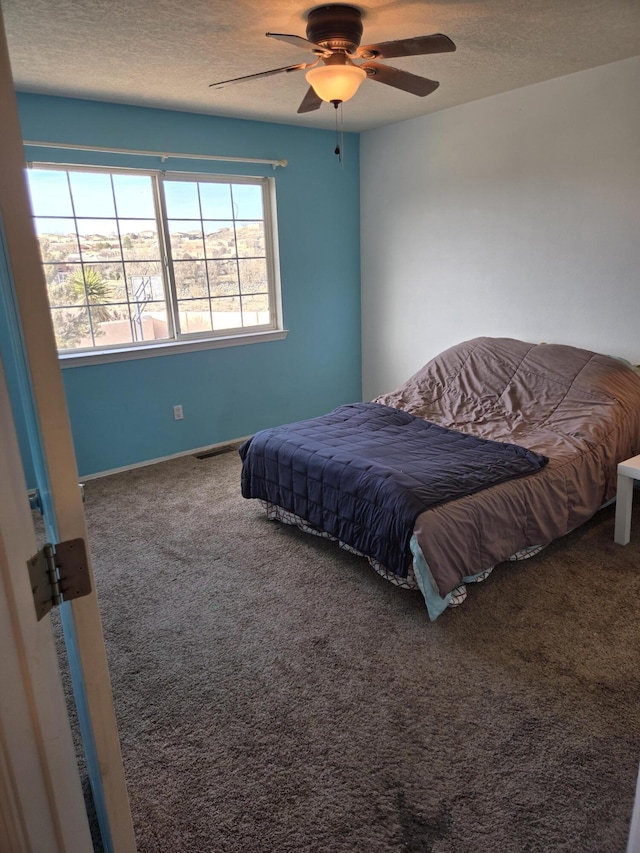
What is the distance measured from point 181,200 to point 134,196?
1.15ft

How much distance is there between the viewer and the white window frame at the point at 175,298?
12.8ft

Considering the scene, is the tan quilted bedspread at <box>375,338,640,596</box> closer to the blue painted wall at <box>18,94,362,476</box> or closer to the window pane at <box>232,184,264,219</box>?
the blue painted wall at <box>18,94,362,476</box>

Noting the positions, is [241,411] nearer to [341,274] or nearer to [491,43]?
[341,274]

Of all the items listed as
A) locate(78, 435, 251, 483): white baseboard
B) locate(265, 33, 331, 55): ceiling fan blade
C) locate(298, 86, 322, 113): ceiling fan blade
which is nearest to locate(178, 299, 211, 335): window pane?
locate(78, 435, 251, 483): white baseboard

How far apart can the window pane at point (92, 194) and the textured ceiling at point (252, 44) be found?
48cm

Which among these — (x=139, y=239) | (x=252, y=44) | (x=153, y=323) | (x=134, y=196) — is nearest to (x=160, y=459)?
(x=153, y=323)

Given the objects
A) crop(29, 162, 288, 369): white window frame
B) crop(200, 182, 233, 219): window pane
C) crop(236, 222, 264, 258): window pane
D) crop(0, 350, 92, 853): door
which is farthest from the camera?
crop(236, 222, 264, 258): window pane

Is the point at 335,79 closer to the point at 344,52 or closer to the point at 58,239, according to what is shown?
the point at 344,52

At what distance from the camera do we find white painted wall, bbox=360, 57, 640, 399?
3.52 m

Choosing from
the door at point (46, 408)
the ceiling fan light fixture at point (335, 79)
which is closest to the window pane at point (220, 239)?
the ceiling fan light fixture at point (335, 79)

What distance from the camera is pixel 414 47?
7.39ft

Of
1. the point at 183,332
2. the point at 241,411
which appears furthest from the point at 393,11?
the point at 241,411

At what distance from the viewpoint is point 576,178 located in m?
3.69

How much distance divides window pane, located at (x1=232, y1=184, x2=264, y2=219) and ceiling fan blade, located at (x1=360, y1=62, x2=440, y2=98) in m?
2.16
